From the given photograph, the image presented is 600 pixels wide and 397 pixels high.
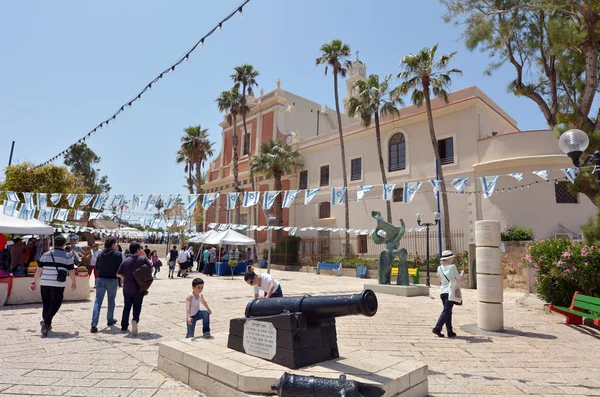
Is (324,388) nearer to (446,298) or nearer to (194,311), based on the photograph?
(194,311)

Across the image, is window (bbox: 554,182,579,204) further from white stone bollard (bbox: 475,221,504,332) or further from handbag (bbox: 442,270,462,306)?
handbag (bbox: 442,270,462,306)

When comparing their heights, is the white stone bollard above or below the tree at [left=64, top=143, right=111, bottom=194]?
below

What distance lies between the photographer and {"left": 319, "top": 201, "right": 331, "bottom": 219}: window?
2858 centimetres

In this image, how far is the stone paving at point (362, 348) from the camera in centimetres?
409

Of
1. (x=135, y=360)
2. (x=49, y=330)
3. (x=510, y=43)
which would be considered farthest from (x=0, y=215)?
(x=510, y=43)

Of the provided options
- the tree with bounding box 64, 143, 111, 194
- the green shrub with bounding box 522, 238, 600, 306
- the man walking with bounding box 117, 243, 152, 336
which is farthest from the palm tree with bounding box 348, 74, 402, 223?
the tree with bounding box 64, 143, 111, 194

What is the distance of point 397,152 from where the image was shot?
25.4 m

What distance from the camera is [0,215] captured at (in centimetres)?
1073

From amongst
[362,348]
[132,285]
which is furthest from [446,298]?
[132,285]

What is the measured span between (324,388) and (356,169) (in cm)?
2558

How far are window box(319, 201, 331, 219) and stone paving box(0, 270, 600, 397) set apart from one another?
18.9 metres

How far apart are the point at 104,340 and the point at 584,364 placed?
265 inches

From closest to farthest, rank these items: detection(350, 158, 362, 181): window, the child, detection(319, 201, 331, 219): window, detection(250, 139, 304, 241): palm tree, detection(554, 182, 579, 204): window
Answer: the child
detection(554, 182, 579, 204): window
detection(350, 158, 362, 181): window
detection(319, 201, 331, 219): window
detection(250, 139, 304, 241): palm tree

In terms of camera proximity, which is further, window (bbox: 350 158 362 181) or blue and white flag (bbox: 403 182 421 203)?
window (bbox: 350 158 362 181)
